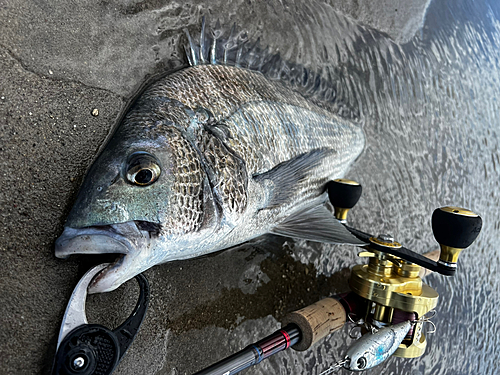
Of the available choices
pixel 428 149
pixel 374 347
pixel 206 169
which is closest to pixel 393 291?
pixel 374 347

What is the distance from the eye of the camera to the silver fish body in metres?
0.65

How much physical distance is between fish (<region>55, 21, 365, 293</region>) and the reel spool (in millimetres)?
68

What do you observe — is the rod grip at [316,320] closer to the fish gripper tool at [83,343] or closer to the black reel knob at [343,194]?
the black reel knob at [343,194]

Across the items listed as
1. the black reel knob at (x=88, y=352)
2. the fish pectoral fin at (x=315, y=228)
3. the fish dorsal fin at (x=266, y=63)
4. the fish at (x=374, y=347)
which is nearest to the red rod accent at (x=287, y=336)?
the fish at (x=374, y=347)

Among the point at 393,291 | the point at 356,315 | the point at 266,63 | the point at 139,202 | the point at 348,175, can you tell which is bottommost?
the point at 356,315

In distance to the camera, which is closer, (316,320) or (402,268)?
(316,320)

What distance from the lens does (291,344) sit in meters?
0.87

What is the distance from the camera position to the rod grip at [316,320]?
2.88 ft

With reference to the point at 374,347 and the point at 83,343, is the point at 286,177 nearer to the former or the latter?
the point at 374,347

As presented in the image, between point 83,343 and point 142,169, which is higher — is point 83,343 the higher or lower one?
the lower one

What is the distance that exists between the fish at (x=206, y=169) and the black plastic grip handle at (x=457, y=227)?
20 cm

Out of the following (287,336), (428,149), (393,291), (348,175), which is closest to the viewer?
Answer: (287,336)

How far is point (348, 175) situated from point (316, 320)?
559 mm

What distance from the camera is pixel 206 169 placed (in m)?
0.75
